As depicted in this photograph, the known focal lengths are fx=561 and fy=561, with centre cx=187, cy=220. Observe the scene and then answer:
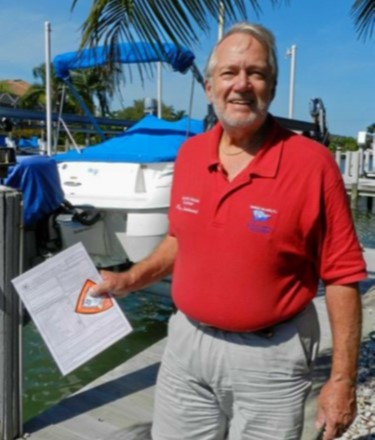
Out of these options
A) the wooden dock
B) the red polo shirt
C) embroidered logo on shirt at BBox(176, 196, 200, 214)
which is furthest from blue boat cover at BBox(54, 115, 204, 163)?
the red polo shirt

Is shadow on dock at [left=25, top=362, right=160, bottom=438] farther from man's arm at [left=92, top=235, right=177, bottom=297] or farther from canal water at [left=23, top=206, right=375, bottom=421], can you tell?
man's arm at [left=92, top=235, right=177, bottom=297]

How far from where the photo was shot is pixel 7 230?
2779mm

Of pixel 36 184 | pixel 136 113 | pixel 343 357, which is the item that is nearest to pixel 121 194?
pixel 36 184

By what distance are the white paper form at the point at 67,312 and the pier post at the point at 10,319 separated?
1.92ft

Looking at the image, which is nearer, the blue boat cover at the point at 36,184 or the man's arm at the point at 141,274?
the man's arm at the point at 141,274

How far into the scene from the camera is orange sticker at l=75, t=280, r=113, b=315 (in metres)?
2.31

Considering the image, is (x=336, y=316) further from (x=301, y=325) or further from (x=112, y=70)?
(x=112, y=70)

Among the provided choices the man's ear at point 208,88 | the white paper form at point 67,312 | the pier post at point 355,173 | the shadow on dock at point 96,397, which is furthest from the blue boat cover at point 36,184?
the pier post at point 355,173

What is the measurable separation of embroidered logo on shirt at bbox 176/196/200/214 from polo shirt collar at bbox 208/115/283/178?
0.13m

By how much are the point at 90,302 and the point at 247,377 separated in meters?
0.75

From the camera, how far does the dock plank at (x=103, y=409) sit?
320cm

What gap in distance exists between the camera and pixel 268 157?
6.22 feet

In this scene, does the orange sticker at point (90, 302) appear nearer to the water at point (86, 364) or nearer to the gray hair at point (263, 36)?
the gray hair at point (263, 36)

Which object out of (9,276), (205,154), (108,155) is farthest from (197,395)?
(108,155)
